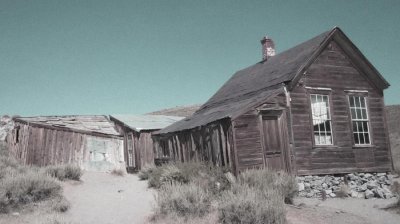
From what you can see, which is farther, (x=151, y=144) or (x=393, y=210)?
(x=151, y=144)

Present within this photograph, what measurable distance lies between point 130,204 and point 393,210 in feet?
23.8

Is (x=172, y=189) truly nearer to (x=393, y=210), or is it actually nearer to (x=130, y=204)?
(x=130, y=204)

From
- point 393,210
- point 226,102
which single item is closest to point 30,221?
point 393,210

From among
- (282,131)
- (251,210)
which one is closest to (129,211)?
(251,210)

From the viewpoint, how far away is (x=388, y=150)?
13.7 metres

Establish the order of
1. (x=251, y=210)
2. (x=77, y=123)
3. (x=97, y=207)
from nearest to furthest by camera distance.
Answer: (x=251, y=210) → (x=97, y=207) → (x=77, y=123)

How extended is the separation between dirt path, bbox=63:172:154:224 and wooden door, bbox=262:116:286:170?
4238 mm

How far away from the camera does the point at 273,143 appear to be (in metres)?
11.8

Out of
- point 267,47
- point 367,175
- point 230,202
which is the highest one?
point 267,47

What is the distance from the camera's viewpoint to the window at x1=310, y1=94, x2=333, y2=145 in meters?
12.6

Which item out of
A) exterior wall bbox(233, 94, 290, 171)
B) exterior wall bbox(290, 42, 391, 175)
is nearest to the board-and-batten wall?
exterior wall bbox(233, 94, 290, 171)

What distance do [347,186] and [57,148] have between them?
1508 cm

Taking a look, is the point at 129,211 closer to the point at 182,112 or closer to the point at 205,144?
the point at 205,144

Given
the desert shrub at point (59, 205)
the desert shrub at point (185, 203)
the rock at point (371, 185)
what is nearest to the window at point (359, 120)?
the rock at point (371, 185)
